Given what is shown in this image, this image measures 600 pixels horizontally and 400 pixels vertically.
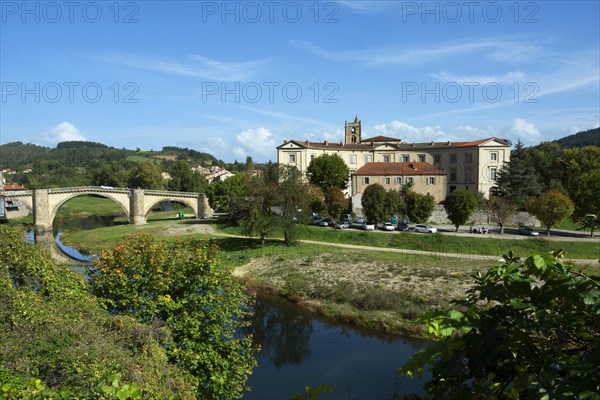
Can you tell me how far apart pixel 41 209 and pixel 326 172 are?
3776 centimetres

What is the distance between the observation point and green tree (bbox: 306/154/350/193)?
64688 mm

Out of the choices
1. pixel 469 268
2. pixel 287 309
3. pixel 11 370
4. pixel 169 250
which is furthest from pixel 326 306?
pixel 11 370

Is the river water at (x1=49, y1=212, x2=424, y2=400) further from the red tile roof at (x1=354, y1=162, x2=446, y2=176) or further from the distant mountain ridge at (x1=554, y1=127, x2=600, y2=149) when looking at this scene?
the distant mountain ridge at (x1=554, y1=127, x2=600, y2=149)

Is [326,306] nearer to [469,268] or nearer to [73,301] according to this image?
[469,268]

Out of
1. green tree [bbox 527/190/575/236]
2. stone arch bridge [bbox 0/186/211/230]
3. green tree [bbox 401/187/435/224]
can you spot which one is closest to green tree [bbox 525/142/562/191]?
green tree [bbox 527/190/575/236]

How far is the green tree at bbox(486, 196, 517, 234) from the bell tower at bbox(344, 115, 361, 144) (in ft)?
124

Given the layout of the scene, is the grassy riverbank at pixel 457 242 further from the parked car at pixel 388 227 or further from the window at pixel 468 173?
the window at pixel 468 173

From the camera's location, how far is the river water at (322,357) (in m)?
18.4

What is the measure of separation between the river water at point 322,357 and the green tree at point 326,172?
36.6m

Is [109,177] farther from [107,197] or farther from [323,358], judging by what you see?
[323,358]

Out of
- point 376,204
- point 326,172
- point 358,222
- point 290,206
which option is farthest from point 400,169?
point 290,206

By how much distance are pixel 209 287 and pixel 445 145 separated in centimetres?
6190

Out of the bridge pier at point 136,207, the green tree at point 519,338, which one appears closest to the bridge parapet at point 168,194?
the bridge pier at point 136,207

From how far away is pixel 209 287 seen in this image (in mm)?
14844
